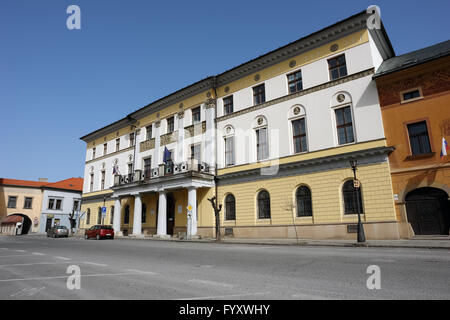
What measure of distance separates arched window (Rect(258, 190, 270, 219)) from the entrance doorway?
10.4m

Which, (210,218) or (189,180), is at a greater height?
(189,180)

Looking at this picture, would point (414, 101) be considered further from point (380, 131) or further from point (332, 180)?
point (332, 180)

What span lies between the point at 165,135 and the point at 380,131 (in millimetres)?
21175

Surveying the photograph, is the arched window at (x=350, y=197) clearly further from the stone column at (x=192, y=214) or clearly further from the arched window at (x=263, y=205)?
the stone column at (x=192, y=214)

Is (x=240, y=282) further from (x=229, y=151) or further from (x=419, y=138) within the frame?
(x=229, y=151)

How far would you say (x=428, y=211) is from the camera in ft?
53.5

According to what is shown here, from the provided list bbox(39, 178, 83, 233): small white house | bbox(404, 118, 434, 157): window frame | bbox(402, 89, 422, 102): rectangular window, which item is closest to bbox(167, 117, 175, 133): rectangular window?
bbox(402, 89, 422, 102): rectangular window

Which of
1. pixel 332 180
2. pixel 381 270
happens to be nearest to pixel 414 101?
pixel 332 180

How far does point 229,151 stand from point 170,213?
31.0 ft

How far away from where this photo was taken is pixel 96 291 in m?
5.49

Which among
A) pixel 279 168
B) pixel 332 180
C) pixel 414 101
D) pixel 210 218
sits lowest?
pixel 210 218

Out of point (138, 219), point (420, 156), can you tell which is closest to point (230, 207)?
point (138, 219)

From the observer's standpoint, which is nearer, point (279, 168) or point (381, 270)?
point (381, 270)

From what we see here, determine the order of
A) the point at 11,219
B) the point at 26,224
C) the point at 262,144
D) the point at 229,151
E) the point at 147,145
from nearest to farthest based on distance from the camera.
A: the point at 262,144 → the point at 229,151 → the point at 147,145 → the point at 11,219 → the point at 26,224
